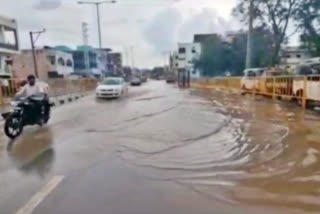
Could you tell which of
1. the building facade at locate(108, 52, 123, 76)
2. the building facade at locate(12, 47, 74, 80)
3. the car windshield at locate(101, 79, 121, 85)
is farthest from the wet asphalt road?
the building facade at locate(108, 52, 123, 76)

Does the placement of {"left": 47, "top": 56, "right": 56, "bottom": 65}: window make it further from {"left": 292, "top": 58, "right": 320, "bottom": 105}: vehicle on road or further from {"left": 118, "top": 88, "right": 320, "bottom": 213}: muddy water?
{"left": 118, "top": 88, "right": 320, "bottom": 213}: muddy water

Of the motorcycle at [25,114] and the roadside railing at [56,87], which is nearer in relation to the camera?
the motorcycle at [25,114]

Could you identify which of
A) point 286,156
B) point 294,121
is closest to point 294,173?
point 286,156

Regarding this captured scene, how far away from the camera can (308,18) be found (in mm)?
40812

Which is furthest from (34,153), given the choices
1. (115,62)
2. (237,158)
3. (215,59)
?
(115,62)

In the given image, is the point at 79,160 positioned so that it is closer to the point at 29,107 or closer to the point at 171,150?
the point at 171,150

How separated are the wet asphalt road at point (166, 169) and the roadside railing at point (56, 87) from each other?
10614mm

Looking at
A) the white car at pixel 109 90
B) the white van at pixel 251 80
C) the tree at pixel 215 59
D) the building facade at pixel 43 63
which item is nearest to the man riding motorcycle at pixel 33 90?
the white car at pixel 109 90

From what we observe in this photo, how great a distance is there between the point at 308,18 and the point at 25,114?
119 feet

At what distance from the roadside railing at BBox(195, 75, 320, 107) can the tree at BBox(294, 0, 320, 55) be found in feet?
49.0

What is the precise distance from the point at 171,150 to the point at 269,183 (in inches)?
108

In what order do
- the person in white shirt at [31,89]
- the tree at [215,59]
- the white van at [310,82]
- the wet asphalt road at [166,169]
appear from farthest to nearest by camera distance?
1. the tree at [215,59]
2. the white van at [310,82]
3. the person in white shirt at [31,89]
4. the wet asphalt road at [166,169]

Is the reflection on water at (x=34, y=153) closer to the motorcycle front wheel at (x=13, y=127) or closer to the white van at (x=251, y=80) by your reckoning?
the motorcycle front wheel at (x=13, y=127)

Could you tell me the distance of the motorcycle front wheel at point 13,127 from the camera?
10344 mm
